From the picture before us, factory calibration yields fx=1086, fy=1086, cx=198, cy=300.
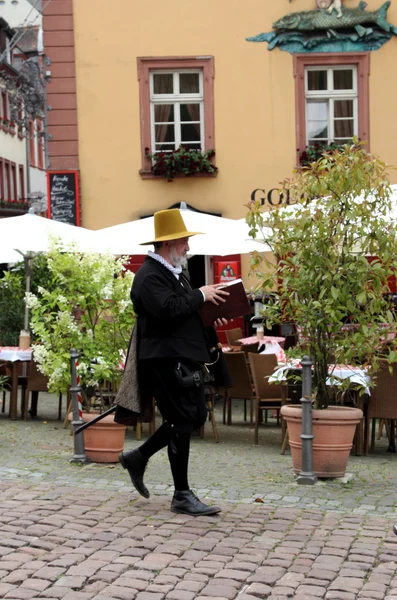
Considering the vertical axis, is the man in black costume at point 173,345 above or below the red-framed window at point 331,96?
below

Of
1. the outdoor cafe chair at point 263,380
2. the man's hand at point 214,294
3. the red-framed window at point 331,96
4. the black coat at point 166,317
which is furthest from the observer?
the red-framed window at point 331,96

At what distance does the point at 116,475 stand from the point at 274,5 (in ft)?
42.7

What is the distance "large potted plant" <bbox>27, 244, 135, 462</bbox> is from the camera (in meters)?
9.05

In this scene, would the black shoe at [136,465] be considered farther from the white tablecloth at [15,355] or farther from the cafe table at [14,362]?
the white tablecloth at [15,355]

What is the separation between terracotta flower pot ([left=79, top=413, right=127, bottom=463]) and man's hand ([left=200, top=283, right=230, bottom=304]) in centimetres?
222

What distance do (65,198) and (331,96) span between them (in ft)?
16.6

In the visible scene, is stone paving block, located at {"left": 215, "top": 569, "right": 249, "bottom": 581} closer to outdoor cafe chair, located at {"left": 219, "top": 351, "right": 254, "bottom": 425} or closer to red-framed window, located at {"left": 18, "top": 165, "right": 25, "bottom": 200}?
outdoor cafe chair, located at {"left": 219, "top": 351, "right": 254, "bottom": 425}

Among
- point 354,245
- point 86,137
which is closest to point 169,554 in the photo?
point 354,245

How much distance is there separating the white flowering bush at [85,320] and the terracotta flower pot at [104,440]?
23.2 inches

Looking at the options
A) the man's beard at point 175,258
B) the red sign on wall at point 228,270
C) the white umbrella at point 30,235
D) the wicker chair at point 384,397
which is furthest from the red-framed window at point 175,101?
the man's beard at point 175,258

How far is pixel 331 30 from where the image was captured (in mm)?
18984

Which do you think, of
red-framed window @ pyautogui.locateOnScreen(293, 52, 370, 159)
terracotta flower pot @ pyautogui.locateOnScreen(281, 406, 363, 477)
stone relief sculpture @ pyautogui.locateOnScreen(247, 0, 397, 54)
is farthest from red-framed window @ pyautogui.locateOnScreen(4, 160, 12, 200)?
terracotta flower pot @ pyautogui.locateOnScreen(281, 406, 363, 477)

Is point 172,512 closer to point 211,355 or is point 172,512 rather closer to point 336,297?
point 211,355

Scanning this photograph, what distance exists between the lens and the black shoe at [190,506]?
256 inches
